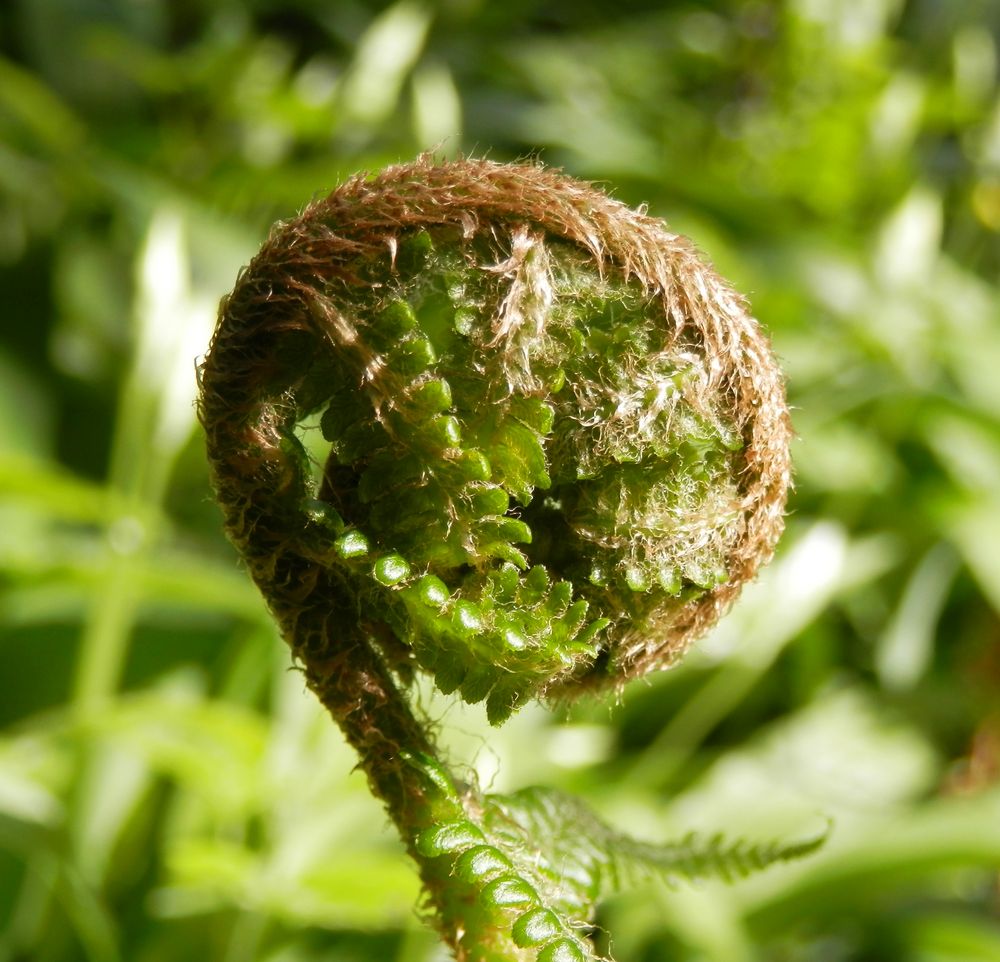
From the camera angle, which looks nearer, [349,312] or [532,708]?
[349,312]

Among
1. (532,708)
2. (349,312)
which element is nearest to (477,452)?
(349,312)

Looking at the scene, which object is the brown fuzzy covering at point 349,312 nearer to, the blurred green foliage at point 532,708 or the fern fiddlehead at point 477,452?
the fern fiddlehead at point 477,452

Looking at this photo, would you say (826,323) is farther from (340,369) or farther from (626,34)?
(340,369)

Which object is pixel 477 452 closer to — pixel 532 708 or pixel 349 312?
pixel 349 312

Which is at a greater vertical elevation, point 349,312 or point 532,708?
point 532,708

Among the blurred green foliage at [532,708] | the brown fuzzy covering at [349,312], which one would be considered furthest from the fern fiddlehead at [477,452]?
the blurred green foliage at [532,708]

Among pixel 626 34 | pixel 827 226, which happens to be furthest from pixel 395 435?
pixel 626 34
